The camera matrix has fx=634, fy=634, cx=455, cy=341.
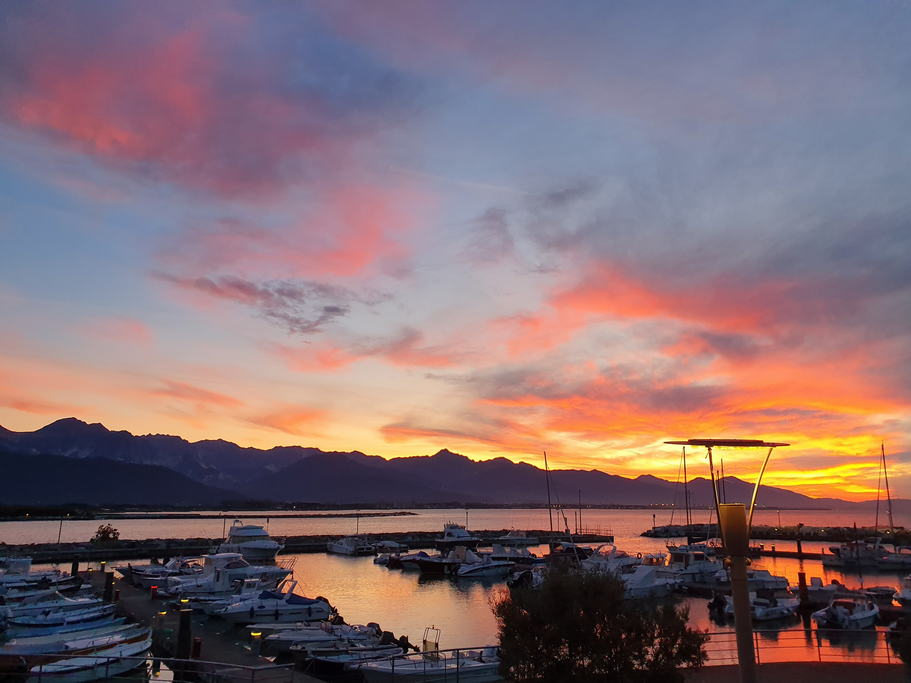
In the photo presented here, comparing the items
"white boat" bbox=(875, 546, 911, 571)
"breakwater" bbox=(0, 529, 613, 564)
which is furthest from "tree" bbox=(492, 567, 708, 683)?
"white boat" bbox=(875, 546, 911, 571)

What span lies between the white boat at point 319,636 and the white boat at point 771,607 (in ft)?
71.9

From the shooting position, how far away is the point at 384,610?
144 feet

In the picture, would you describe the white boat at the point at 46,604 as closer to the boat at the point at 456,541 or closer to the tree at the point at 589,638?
the tree at the point at 589,638

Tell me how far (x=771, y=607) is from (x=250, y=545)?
165 ft

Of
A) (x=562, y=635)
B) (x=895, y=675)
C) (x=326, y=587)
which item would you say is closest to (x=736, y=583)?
(x=562, y=635)

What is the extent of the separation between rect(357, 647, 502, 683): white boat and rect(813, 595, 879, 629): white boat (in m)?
23.1

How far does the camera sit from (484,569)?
6306cm

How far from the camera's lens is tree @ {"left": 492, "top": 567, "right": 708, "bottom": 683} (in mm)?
11633

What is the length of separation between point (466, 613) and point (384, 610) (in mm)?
5720

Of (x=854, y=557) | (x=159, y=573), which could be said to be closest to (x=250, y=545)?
(x=159, y=573)

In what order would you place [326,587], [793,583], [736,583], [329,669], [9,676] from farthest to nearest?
[793,583] → [326,587] → [329,669] → [9,676] → [736,583]

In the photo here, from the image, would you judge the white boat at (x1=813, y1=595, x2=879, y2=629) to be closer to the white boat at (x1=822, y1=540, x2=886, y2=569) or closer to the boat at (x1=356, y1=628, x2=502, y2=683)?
the boat at (x1=356, y1=628, x2=502, y2=683)

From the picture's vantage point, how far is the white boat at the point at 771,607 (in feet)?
119

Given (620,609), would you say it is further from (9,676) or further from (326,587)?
(326,587)
